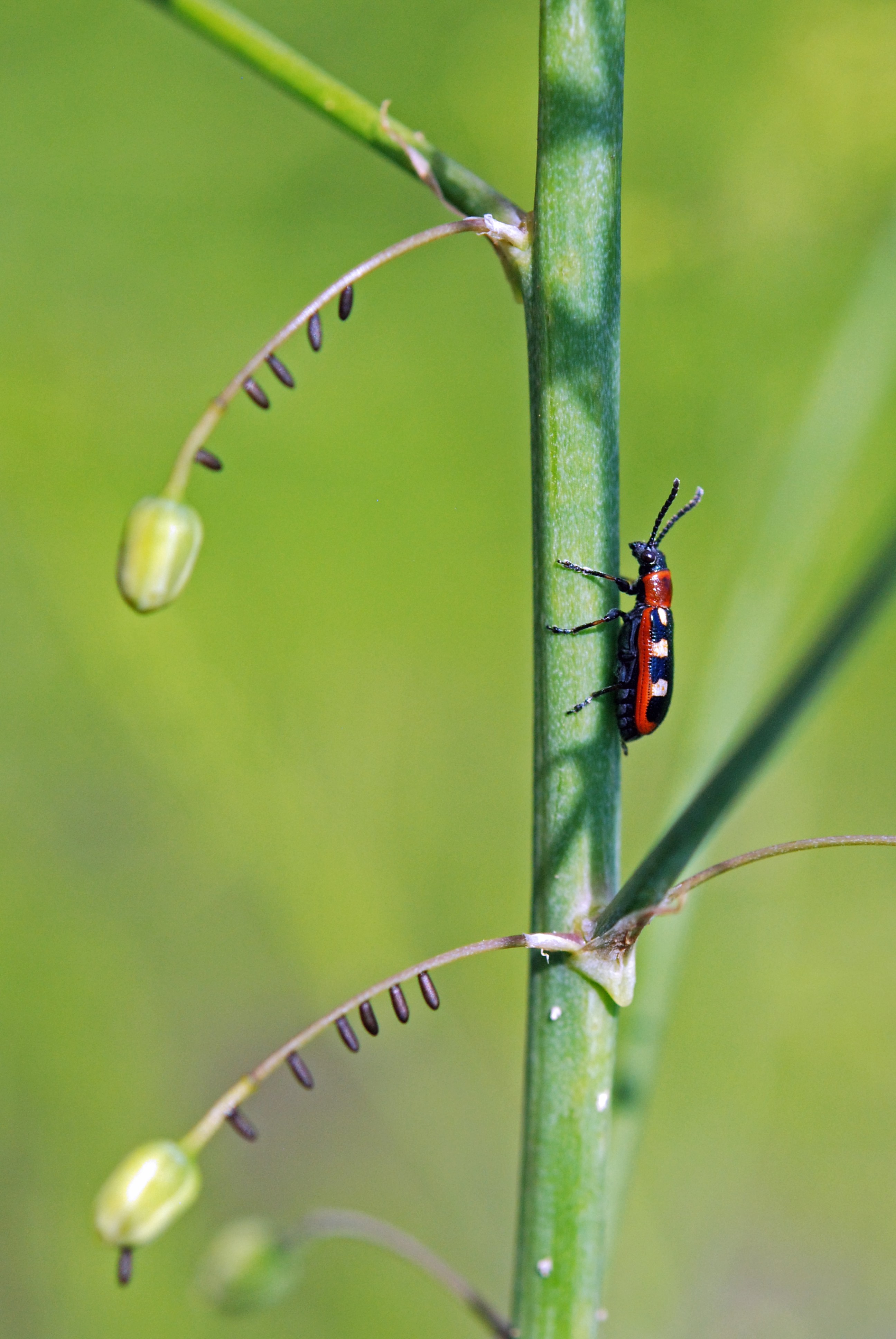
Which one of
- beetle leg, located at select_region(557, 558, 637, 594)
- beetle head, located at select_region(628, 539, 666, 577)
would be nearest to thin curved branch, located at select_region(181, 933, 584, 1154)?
beetle leg, located at select_region(557, 558, 637, 594)

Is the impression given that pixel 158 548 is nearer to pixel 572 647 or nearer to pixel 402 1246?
pixel 572 647

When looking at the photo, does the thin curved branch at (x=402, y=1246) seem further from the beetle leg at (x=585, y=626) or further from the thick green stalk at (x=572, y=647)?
the beetle leg at (x=585, y=626)

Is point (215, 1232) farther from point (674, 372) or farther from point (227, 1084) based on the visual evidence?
point (674, 372)

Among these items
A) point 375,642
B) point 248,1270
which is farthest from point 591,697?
point 375,642

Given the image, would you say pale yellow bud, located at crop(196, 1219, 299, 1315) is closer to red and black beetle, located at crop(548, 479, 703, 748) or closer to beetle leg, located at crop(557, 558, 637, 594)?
red and black beetle, located at crop(548, 479, 703, 748)

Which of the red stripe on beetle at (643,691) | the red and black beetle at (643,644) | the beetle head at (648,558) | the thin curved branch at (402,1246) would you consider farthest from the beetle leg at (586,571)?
the beetle head at (648,558)

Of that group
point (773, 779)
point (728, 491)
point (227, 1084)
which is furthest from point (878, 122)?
point (227, 1084)
